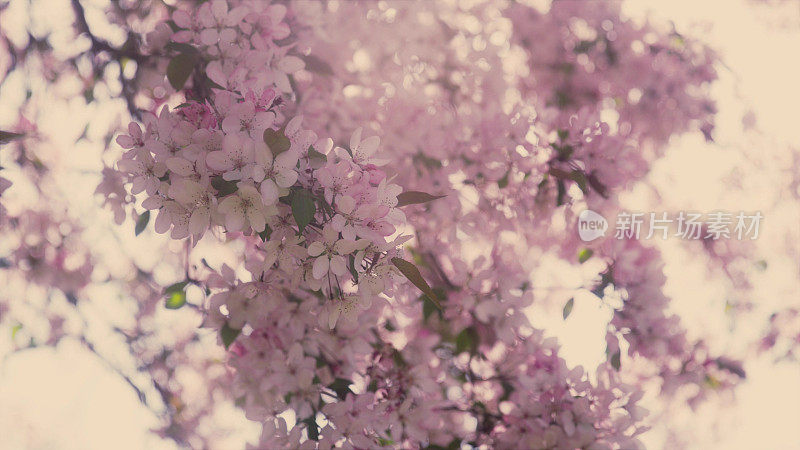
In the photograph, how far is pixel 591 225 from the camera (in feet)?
5.45

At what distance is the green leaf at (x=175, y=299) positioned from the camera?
50.3 inches

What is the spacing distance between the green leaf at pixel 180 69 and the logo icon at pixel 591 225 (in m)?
1.07

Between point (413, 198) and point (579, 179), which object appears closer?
point (413, 198)

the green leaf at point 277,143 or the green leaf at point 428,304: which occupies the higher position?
the green leaf at point 277,143

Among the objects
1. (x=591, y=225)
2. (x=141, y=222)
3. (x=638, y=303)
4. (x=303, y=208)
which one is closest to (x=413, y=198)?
(x=303, y=208)

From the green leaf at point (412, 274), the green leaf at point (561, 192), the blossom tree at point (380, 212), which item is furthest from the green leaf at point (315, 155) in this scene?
the green leaf at point (561, 192)

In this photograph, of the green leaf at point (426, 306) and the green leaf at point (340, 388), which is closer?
the green leaf at point (340, 388)

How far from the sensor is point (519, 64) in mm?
2270

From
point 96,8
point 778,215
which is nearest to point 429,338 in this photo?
point 96,8

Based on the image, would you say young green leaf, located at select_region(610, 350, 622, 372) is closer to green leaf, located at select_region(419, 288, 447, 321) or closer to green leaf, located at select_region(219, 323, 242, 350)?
green leaf, located at select_region(419, 288, 447, 321)

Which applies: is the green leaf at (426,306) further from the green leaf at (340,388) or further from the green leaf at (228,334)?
the green leaf at (228,334)

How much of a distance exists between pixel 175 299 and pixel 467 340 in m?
0.68

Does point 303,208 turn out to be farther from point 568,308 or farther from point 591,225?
point 591,225

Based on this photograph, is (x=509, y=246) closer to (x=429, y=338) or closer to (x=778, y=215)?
(x=429, y=338)
